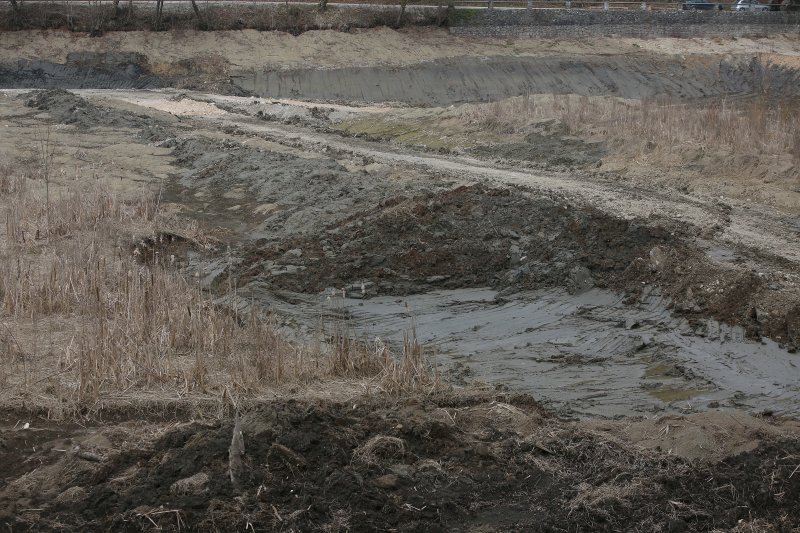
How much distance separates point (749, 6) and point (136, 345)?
2059 inches

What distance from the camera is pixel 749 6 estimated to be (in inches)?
2096

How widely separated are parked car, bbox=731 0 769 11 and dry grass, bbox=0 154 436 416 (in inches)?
1906

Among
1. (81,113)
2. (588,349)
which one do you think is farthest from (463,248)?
(81,113)

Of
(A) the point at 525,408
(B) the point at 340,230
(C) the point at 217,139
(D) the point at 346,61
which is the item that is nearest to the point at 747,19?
(D) the point at 346,61

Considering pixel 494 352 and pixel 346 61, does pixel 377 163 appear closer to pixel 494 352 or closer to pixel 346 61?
pixel 494 352

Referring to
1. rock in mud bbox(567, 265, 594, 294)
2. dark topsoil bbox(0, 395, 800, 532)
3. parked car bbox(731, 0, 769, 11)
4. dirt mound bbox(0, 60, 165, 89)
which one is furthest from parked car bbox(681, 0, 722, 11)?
dark topsoil bbox(0, 395, 800, 532)

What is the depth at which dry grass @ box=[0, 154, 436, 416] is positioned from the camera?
7586 millimetres

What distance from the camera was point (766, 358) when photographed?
951 centimetres

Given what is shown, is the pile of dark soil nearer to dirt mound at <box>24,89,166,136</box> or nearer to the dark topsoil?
dirt mound at <box>24,89,166,136</box>

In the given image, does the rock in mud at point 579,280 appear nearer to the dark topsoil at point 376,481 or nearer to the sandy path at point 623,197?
the sandy path at point 623,197

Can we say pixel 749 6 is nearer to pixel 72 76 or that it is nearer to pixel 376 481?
pixel 72 76

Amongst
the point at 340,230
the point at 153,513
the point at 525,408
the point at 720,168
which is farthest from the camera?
the point at 720,168

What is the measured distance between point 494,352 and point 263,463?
4441 millimetres

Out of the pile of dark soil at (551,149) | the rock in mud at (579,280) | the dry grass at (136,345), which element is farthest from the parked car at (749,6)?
the dry grass at (136,345)
